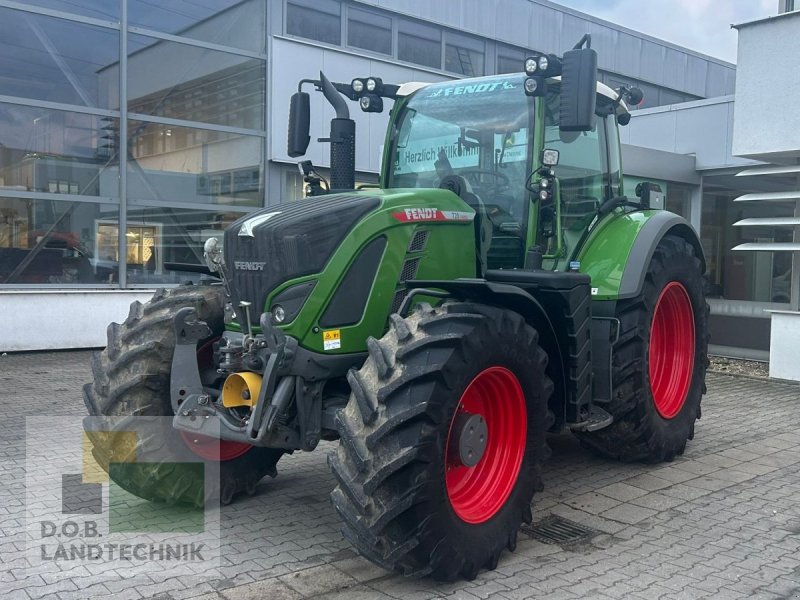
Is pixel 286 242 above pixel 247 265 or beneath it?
above

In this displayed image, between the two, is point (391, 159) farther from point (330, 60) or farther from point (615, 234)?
point (330, 60)

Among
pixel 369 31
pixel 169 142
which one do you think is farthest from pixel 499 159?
pixel 369 31

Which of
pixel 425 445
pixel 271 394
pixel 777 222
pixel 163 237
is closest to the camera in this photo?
pixel 425 445

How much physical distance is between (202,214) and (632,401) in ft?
29.7

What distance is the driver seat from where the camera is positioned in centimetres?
478

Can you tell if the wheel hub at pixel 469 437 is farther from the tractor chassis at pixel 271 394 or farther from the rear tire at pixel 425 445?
the tractor chassis at pixel 271 394

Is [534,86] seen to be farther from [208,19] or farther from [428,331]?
[208,19]

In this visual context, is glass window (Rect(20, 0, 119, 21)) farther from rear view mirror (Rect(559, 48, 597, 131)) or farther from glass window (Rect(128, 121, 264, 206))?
rear view mirror (Rect(559, 48, 597, 131))

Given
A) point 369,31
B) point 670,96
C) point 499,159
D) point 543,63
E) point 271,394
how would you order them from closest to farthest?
point 271,394, point 543,63, point 499,159, point 369,31, point 670,96

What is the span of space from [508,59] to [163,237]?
818 cm

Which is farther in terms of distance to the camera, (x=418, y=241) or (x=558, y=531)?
(x=558, y=531)

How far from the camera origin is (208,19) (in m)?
12.7

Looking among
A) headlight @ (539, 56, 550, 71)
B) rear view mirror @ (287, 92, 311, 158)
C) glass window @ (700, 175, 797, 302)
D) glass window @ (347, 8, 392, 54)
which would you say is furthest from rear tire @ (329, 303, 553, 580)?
glass window @ (347, 8, 392, 54)

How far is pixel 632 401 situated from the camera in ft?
17.4
